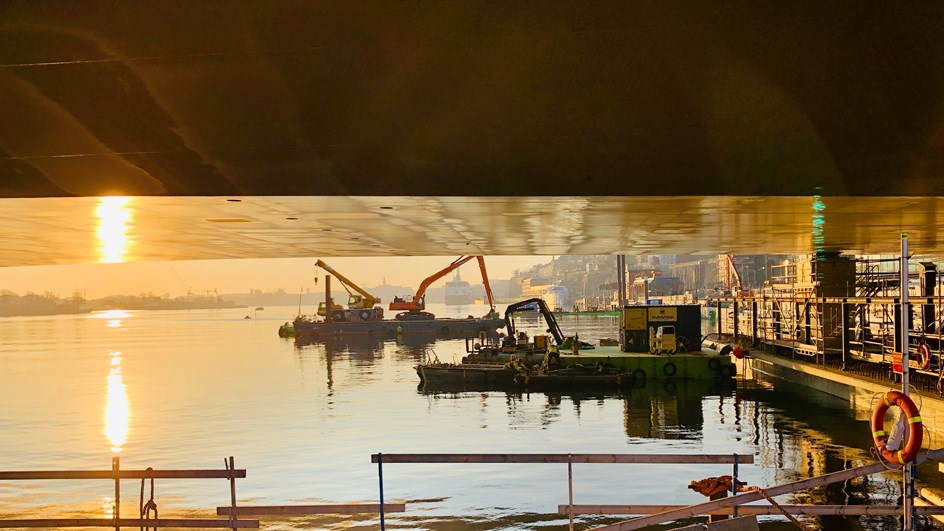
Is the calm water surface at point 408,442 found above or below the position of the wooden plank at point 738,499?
below

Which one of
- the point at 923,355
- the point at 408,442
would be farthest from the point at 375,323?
the point at 923,355

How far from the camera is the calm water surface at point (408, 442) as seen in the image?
22.5 meters

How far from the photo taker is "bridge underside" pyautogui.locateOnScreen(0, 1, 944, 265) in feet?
32.5

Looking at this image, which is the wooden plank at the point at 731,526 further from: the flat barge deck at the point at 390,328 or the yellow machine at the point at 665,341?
the flat barge deck at the point at 390,328

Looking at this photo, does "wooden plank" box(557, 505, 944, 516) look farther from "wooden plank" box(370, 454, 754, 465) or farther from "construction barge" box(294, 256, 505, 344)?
"construction barge" box(294, 256, 505, 344)

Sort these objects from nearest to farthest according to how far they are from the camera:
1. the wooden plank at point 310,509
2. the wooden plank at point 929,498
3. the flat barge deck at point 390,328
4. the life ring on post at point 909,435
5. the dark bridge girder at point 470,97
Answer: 1. the dark bridge girder at point 470,97
2. the life ring on post at point 909,435
3. the wooden plank at point 310,509
4. the wooden plank at point 929,498
5. the flat barge deck at point 390,328

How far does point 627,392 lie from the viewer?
48.0 metres

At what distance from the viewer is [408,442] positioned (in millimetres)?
34781

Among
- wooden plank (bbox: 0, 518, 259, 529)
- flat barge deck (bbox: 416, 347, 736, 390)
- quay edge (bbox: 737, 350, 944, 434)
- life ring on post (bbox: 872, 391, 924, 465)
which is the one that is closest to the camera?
life ring on post (bbox: 872, 391, 924, 465)

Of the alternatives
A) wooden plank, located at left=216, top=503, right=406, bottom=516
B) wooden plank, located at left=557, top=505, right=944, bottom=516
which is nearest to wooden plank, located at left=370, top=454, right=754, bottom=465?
wooden plank, located at left=557, top=505, right=944, bottom=516

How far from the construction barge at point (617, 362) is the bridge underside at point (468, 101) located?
37.1m

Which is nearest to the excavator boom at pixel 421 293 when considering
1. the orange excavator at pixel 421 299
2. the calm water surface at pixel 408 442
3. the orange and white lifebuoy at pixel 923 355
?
the orange excavator at pixel 421 299

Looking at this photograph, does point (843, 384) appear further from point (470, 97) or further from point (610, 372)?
point (470, 97)

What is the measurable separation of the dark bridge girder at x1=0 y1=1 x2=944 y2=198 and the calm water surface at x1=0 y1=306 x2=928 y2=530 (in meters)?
9.83
